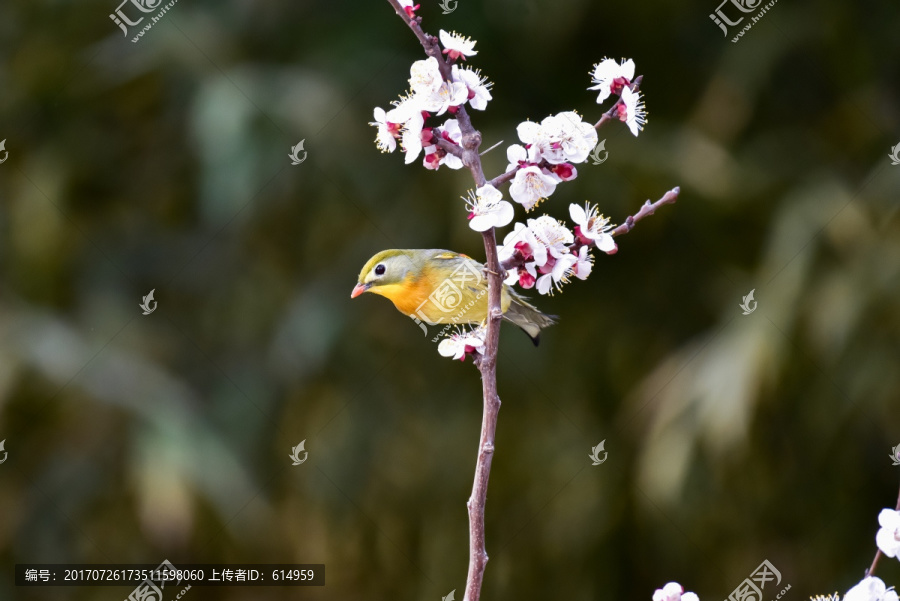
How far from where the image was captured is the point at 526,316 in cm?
119

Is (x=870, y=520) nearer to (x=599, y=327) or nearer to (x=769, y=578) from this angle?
(x=769, y=578)

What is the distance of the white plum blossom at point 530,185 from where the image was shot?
0.63 m

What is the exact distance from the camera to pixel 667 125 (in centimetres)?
237

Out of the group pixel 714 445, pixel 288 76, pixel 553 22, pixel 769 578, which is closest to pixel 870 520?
pixel 769 578

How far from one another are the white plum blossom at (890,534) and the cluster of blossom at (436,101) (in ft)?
1.37

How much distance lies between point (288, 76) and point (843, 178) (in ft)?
4.84

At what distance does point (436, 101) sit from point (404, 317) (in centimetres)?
181

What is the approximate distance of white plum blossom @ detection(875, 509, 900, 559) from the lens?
0.65m
